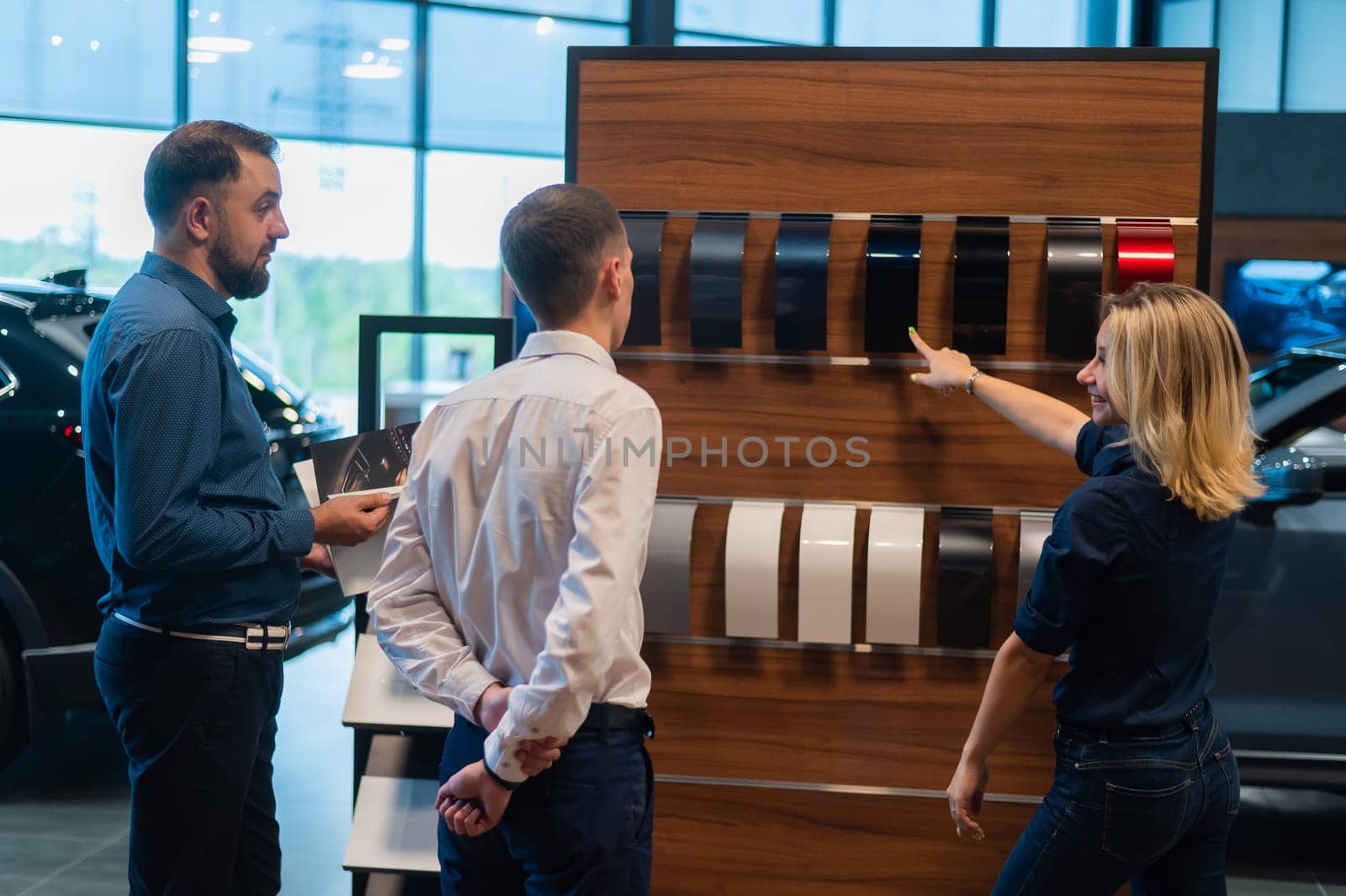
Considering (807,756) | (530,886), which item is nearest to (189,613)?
(530,886)

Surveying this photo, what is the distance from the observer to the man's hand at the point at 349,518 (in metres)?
2.06

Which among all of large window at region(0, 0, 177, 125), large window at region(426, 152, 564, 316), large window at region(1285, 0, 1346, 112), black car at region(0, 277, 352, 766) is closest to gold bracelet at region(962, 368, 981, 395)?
black car at region(0, 277, 352, 766)

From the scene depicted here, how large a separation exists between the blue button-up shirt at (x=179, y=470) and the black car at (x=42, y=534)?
5.94 feet

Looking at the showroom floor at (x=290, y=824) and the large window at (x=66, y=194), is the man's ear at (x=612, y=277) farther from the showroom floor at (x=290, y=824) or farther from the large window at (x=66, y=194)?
the large window at (x=66, y=194)

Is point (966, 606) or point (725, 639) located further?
point (725, 639)

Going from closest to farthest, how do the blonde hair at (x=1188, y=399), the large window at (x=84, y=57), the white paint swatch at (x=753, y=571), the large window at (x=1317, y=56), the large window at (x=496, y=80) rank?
the blonde hair at (x=1188, y=399)
the white paint swatch at (x=753, y=571)
the large window at (x=84, y=57)
the large window at (x=496, y=80)
the large window at (x=1317, y=56)

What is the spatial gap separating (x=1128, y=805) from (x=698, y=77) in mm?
1565

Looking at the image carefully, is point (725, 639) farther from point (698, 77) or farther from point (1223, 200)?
point (1223, 200)

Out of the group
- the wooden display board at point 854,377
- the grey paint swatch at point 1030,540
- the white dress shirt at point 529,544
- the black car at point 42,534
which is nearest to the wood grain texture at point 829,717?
the wooden display board at point 854,377

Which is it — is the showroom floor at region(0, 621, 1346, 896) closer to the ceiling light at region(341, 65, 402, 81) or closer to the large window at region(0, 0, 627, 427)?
the large window at region(0, 0, 627, 427)

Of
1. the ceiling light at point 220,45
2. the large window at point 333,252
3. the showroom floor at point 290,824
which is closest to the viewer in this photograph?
the showroom floor at point 290,824

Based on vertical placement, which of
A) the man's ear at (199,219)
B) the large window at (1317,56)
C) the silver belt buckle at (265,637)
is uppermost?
the large window at (1317,56)

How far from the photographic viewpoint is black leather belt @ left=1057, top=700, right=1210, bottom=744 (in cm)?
169

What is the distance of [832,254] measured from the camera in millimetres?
2404
